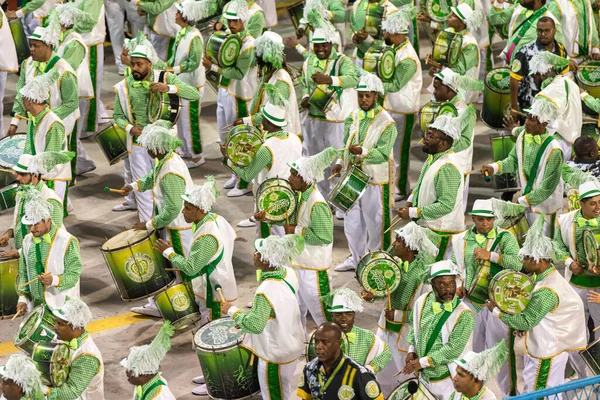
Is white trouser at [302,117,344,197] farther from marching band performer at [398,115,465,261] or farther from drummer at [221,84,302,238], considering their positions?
marching band performer at [398,115,465,261]

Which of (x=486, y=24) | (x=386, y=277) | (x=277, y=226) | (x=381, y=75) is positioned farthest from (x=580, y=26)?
(x=386, y=277)

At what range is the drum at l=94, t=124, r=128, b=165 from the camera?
1318cm

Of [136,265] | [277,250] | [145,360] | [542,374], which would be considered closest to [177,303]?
[136,265]

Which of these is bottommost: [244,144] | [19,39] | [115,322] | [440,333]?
[115,322]

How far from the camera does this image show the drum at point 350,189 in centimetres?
1218

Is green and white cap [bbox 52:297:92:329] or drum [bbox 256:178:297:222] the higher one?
drum [bbox 256:178:297:222]

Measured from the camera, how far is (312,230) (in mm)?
11250

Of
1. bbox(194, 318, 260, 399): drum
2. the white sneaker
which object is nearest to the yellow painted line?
the white sneaker

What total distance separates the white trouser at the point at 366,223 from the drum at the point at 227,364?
2.64 m

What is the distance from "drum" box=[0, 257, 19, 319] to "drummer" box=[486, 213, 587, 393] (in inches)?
160

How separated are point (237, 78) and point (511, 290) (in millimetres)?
5373

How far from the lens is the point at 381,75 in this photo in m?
13.8

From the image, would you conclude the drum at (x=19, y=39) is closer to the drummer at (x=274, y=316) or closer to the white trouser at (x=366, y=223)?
the white trouser at (x=366, y=223)

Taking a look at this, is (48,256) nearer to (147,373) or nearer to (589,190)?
(147,373)
